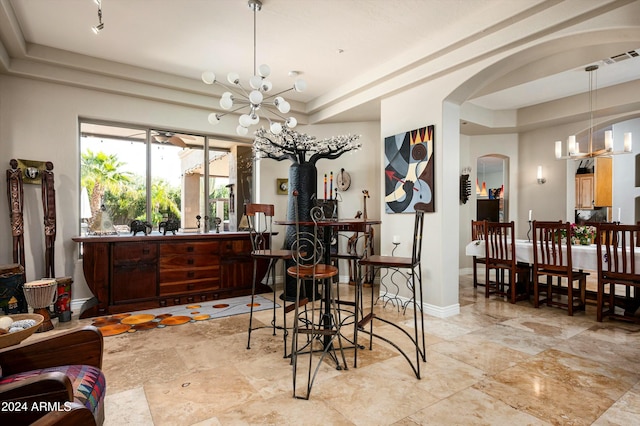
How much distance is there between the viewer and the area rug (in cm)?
336

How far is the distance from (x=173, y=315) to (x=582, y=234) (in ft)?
16.0

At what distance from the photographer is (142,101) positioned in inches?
176

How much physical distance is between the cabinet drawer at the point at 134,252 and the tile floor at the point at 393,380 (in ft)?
3.62

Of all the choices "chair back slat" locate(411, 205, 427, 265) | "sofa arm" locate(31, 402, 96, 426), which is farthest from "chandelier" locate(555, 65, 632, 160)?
"sofa arm" locate(31, 402, 96, 426)

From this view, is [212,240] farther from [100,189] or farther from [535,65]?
[535,65]

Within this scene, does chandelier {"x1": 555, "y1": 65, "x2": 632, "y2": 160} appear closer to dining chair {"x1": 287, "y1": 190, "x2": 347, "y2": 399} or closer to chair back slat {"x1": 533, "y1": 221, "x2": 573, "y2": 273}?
chair back slat {"x1": 533, "y1": 221, "x2": 573, "y2": 273}

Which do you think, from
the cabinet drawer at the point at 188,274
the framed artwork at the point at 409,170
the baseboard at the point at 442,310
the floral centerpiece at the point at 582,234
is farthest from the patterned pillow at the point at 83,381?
the floral centerpiece at the point at 582,234

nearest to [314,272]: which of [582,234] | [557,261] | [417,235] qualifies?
[417,235]

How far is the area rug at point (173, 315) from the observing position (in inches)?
132

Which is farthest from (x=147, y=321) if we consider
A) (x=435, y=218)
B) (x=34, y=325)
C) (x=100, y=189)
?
(x=435, y=218)

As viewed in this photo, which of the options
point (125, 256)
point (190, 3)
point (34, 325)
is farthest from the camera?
point (125, 256)

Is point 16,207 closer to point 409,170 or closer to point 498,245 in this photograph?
point 409,170

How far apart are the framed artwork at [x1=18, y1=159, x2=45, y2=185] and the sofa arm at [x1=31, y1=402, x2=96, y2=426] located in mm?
3884

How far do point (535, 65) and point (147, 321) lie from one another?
5.07m
